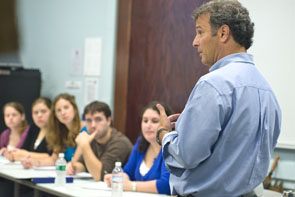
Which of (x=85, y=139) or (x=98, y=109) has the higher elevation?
(x=98, y=109)

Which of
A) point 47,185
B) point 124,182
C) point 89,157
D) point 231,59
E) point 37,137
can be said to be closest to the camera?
point 231,59

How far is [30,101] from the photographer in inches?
217

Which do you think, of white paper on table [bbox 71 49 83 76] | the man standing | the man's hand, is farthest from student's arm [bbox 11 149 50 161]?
the man standing

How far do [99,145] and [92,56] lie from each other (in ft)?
4.91

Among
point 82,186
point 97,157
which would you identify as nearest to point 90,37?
point 97,157

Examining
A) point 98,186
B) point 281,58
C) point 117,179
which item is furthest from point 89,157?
point 281,58

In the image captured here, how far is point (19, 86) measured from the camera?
214 inches

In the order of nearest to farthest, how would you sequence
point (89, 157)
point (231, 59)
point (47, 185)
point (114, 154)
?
point (231, 59)
point (47, 185)
point (89, 157)
point (114, 154)

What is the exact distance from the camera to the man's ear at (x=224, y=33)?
1694 millimetres

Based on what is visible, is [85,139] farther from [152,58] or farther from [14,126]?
[14,126]

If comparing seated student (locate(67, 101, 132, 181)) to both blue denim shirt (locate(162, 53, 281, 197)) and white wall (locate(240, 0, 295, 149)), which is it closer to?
white wall (locate(240, 0, 295, 149))

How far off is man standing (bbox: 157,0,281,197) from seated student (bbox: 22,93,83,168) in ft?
8.14

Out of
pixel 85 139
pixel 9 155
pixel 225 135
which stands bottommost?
pixel 9 155

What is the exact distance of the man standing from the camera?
1.56 metres
